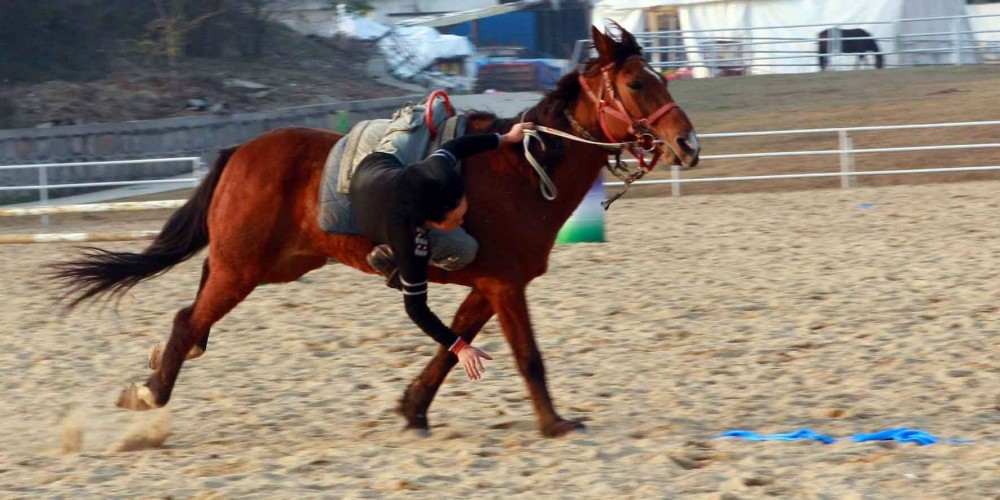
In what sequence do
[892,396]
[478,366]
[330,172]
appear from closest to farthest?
1. [478,366]
2. [330,172]
3. [892,396]

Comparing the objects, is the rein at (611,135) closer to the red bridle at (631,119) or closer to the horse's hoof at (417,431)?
the red bridle at (631,119)

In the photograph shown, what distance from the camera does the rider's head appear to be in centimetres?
442

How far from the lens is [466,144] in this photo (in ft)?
14.9

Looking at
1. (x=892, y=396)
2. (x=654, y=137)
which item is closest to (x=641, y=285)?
(x=892, y=396)

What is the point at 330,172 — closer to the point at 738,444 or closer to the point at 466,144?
the point at 466,144

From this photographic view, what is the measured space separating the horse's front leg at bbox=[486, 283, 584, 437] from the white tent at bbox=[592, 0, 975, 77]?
21949 mm

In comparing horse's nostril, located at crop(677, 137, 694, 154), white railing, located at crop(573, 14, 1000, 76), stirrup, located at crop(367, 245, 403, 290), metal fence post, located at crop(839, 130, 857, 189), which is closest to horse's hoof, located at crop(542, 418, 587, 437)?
stirrup, located at crop(367, 245, 403, 290)

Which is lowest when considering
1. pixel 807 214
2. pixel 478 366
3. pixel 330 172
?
pixel 807 214

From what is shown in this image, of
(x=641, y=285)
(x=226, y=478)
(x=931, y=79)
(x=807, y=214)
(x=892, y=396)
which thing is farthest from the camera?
(x=931, y=79)

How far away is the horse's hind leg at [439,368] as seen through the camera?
491 centimetres

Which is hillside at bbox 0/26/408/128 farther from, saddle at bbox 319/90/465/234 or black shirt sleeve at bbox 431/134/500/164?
black shirt sleeve at bbox 431/134/500/164

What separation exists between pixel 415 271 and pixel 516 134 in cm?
66

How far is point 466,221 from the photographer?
15.2 ft

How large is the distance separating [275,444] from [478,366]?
95 centimetres
